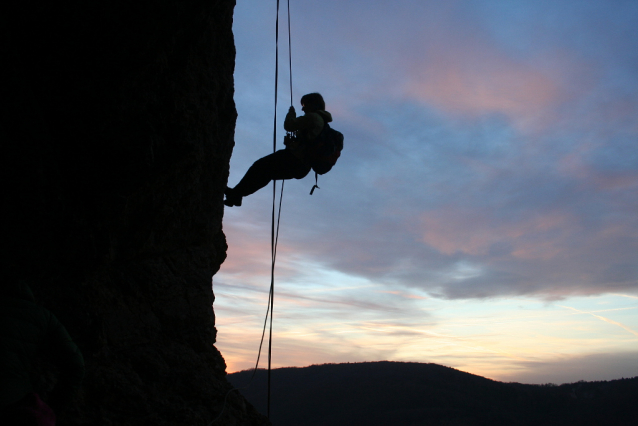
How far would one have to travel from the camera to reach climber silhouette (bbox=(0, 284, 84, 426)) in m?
2.25

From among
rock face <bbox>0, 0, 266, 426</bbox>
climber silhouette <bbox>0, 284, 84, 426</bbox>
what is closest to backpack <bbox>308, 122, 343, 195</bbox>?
rock face <bbox>0, 0, 266, 426</bbox>

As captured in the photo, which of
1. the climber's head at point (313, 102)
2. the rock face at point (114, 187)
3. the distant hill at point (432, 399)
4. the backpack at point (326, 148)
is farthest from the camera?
the distant hill at point (432, 399)

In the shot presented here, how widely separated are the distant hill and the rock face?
50.2 meters

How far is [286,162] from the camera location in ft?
19.6

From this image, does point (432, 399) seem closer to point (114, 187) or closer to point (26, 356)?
point (114, 187)

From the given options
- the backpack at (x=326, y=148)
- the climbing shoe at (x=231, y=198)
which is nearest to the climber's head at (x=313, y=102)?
the backpack at (x=326, y=148)

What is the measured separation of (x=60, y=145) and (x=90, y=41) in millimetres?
955

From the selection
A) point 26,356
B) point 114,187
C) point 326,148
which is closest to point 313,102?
point 326,148

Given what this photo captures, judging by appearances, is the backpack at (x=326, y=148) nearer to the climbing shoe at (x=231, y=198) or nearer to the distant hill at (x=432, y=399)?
the climbing shoe at (x=231, y=198)

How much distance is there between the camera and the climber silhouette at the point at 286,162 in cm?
581

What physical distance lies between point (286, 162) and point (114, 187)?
243 centimetres

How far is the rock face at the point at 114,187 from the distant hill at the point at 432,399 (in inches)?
1978

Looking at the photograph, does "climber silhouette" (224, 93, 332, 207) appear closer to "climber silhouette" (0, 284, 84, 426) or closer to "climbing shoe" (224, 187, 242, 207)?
"climbing shoe" (224, 187, 242, 207)

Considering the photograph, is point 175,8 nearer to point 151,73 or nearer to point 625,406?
point 151,73
